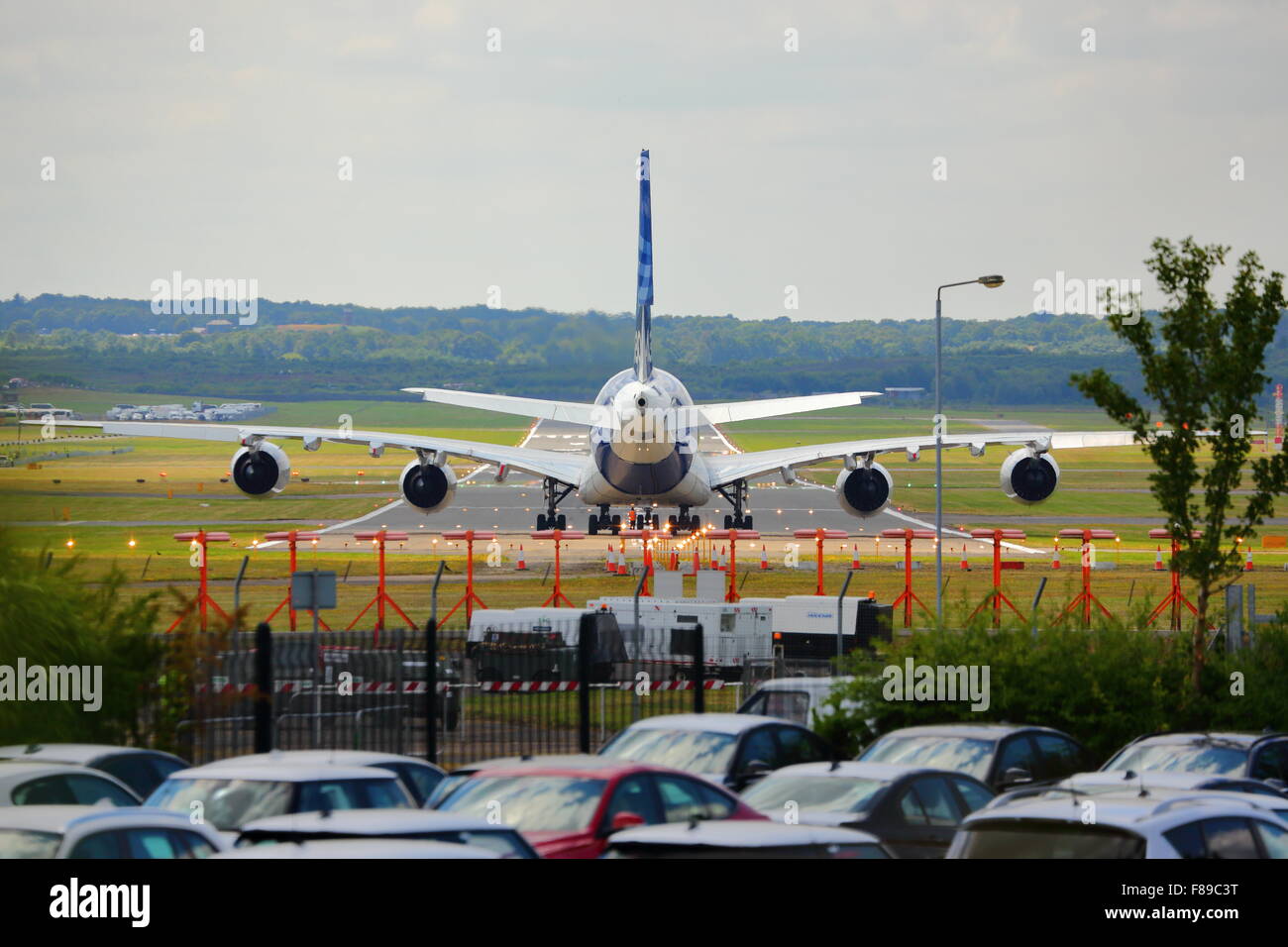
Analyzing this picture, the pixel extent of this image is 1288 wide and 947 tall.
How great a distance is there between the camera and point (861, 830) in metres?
14.6

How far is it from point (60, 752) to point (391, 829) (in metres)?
6.30

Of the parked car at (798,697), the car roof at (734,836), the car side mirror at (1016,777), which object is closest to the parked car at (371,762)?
the car roof at (734,836)

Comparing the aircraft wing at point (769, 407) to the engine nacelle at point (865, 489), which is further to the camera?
the engine nacelle at point (865, 489)

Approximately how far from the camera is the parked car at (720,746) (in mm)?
17359

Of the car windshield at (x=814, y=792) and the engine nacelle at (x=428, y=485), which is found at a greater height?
the engine nacelle at (x=428, y=485)

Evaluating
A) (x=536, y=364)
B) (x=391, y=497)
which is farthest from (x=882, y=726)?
(x=391, y=497)

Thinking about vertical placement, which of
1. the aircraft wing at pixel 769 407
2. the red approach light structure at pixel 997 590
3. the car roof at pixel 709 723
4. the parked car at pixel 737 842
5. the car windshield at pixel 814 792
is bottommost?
the car windshield at pixel 814 792

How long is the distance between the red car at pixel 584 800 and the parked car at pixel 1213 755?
241 inches

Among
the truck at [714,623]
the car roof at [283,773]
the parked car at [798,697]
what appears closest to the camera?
the car roof at [283,773]

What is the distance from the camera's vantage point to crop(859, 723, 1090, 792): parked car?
17.7 m

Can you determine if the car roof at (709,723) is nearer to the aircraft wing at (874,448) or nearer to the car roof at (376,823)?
the car roof at (376,823)

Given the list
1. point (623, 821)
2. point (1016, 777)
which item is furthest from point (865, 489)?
point (623, 821)
